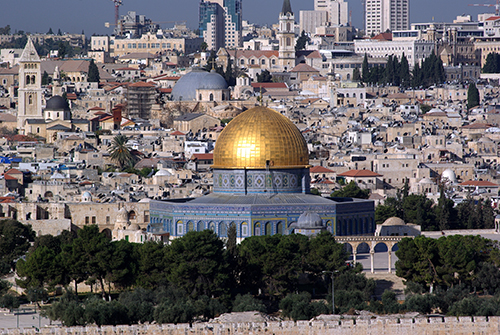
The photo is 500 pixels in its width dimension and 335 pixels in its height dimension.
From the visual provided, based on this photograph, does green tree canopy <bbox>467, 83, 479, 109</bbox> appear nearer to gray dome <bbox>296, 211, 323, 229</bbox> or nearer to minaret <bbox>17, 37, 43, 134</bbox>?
minaret <bbox>17, 37, 43, 134</bbox>

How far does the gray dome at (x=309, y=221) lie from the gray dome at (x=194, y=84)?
178ft

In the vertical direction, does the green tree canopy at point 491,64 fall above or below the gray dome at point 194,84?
above

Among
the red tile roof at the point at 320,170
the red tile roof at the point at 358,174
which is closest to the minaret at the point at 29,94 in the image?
the red tile roof at the point at 320,170

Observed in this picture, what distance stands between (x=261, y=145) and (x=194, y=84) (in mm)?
52489

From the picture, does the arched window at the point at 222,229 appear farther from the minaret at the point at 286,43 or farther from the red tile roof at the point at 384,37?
the red tile roof at the point at 384,37

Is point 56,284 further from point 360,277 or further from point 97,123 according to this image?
point 97,123

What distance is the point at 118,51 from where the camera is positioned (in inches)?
5881

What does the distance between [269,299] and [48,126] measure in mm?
49320

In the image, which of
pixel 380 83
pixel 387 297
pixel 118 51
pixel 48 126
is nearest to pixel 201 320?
pixel 387 297

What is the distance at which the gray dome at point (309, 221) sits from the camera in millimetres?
42500

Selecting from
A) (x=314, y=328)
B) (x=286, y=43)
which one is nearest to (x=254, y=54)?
(x=286, y=43)

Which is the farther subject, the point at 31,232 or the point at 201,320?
the point at 31,232

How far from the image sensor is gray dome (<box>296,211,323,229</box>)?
42500 millimetres

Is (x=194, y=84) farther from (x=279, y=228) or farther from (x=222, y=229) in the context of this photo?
(x=279, y=228)
